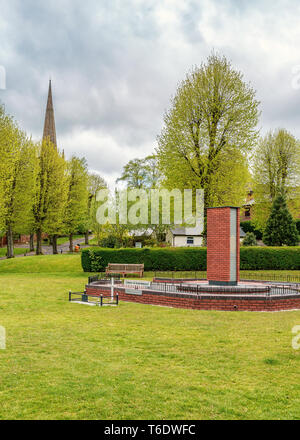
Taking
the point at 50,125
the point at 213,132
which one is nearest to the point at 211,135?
the point at 213,132

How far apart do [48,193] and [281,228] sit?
Result: 24159 mm

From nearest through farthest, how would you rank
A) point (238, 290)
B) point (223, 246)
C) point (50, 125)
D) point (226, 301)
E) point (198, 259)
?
point (226, 301) → point (238, 290) → point (223, 246) → point (198, 259) → point (50, 125)

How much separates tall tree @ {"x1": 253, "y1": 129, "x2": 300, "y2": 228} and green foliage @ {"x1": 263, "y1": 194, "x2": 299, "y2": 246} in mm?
4684

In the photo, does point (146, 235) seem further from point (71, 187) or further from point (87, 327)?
point (87, 327)

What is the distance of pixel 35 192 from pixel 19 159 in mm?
3845

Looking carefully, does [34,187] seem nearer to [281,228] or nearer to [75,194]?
[75,194]

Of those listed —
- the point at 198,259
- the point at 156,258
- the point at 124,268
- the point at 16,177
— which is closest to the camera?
the point at 124,268

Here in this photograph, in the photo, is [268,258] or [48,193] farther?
[48,193]

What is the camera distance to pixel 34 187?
36281mm

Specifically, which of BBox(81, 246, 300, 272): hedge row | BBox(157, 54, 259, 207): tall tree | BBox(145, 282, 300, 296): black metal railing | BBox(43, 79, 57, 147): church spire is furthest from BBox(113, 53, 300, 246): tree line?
BBox(43, 79, 57, 147): church spire

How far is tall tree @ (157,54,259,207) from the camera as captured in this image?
1085 inches

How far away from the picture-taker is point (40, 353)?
293 inches

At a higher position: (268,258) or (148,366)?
(268,258)

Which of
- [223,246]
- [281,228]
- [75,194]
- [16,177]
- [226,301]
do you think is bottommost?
[226,301]
